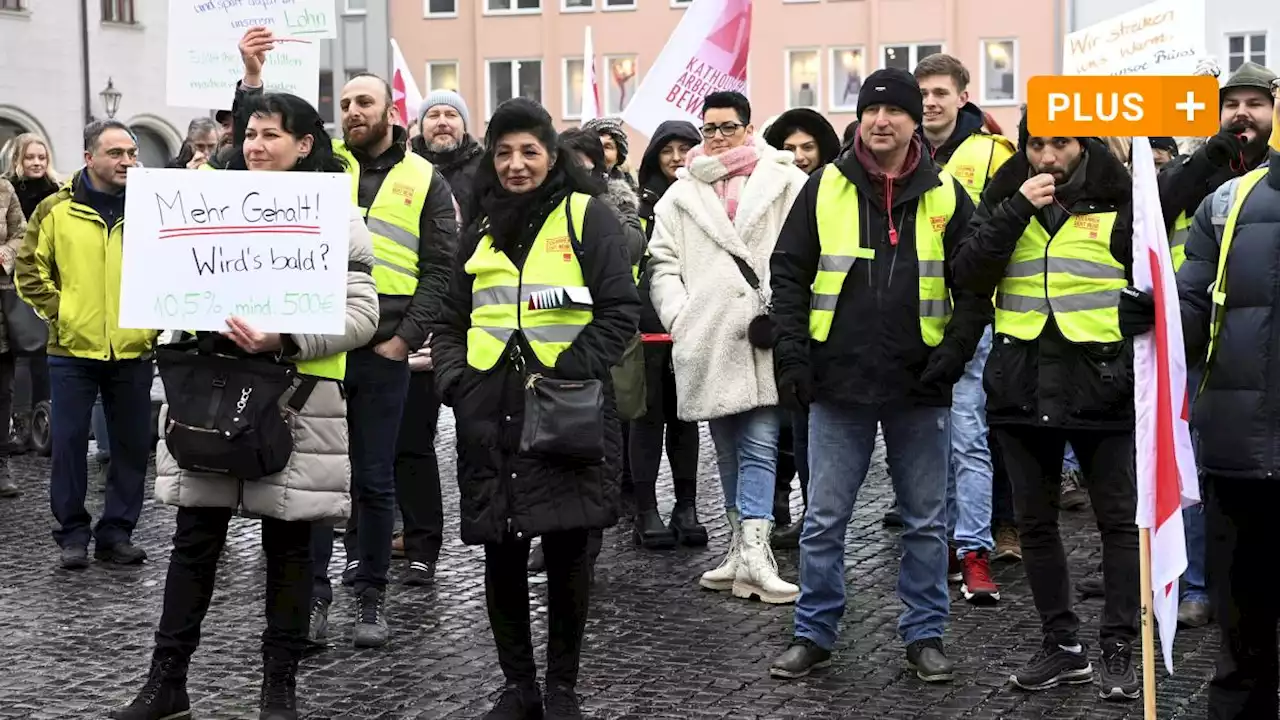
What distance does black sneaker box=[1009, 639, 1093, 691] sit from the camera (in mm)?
6727

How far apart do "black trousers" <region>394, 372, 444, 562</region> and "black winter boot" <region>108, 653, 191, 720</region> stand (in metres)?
2.58

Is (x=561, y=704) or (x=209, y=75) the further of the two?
(x=209, y=75)

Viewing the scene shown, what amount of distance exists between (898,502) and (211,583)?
256 centimetres

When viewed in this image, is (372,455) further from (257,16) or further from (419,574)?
(257,16)

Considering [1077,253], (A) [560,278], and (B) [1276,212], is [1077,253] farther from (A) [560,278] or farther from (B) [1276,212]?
(A) [560,278]

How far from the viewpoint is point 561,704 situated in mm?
6336

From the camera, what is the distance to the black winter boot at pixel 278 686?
631 centimetres

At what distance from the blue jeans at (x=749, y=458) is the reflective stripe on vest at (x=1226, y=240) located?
3.12 metres

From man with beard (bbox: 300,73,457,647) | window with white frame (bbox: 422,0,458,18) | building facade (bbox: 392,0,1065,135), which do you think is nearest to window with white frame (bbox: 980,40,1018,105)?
building facade (bbox: 392,0,1065,135)

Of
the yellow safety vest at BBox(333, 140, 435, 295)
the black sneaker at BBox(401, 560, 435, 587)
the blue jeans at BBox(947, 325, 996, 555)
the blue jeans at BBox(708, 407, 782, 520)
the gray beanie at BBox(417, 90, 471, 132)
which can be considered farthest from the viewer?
the gray beanie at BBox(417, 90, 471, 132)

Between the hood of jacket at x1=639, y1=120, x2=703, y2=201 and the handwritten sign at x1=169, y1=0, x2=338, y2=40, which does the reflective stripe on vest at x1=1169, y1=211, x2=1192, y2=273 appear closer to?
the hood of jacket at x1=639, y1=120, x2=703, y2=201

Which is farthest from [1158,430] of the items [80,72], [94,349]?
[80,72]

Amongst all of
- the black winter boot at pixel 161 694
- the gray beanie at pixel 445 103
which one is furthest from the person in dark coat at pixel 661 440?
the black winter boot at pixel 161 694

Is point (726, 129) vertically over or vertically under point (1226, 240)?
over
